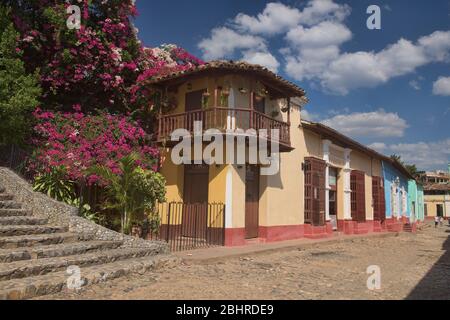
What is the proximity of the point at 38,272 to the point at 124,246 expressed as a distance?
243cm

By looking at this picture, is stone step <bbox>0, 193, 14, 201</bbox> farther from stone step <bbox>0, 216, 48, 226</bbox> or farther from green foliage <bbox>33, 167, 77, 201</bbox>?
green foliage <bbox>33, 167, 77, 201</bbox>

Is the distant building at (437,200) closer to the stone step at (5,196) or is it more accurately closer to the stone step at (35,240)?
the stone step at (35,240)

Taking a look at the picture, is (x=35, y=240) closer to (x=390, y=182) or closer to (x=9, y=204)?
(x=9, y=204)

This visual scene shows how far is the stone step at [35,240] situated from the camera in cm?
636

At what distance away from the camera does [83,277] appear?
19.2 ft

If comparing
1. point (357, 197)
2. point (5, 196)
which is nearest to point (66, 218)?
point (5, 196)

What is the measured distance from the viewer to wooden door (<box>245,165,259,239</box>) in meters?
12.5

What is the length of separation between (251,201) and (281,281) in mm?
5806

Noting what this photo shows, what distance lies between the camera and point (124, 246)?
809 centimetres

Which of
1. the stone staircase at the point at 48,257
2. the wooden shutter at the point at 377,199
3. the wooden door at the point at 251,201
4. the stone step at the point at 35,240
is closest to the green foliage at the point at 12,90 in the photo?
the stone staircase at the point at 48,257

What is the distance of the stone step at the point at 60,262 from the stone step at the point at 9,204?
220 centimetres

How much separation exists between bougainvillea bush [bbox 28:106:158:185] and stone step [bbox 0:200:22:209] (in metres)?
2.04
